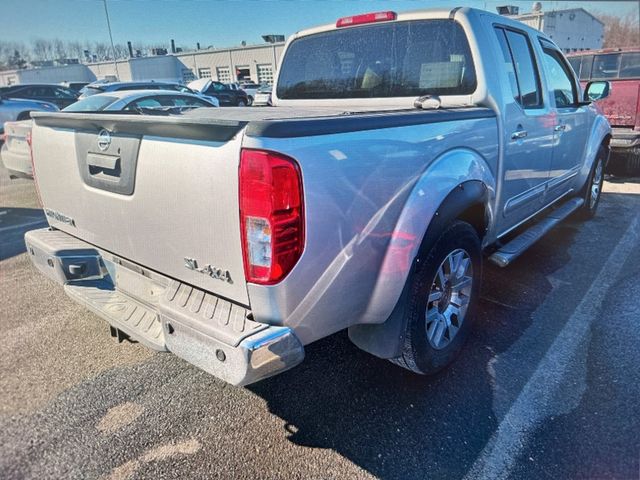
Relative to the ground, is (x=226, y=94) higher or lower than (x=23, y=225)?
higher

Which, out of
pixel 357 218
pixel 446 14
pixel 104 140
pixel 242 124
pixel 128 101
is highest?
pixel 446 14

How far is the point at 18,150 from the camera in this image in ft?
22.5

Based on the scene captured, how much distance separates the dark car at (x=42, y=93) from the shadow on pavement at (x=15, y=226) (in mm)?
9464

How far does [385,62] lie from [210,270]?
91.5 inches

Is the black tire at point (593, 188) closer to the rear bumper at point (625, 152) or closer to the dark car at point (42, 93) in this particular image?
the rear bumper at point (625, 152)

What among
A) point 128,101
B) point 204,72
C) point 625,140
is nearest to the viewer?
point 128,101

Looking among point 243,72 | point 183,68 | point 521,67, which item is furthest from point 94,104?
point 183,68

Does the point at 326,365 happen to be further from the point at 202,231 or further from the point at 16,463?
the point at 16,463

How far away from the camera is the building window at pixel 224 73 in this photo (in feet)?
179

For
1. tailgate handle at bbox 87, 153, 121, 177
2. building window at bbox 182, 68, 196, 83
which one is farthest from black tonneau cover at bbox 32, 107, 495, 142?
building window at bbox 182, 68, 196, 83

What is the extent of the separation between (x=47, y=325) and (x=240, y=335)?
2502 mm

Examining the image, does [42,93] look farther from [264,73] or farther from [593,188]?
[264,73]

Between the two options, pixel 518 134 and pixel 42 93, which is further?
pixel 42 93

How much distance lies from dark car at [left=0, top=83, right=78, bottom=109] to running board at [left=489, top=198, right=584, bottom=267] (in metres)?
15.3
